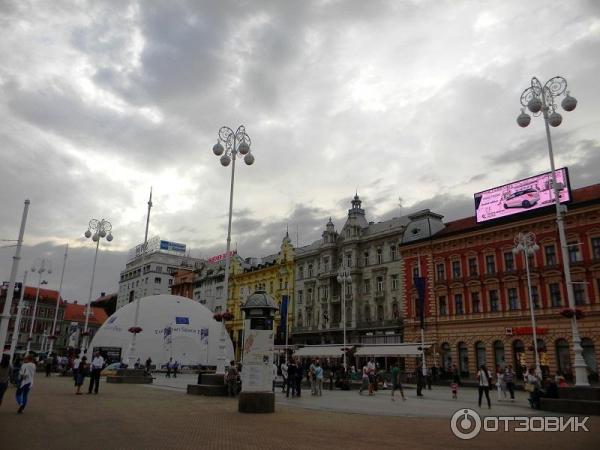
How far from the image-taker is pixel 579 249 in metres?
41.1

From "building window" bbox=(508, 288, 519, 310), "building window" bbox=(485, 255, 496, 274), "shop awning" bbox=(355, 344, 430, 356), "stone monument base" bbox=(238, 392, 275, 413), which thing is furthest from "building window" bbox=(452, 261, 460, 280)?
"stone monument base" bbox=(238, 392, 275, 413)

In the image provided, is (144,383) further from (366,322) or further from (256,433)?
(366,322)

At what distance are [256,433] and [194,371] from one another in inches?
1812

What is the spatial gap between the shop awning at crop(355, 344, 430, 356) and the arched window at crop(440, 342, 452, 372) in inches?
146

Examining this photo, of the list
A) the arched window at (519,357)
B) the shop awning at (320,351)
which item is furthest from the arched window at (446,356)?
the shop awning at (320,351)

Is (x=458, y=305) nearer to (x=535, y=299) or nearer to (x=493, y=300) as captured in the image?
(x=493, y=300)

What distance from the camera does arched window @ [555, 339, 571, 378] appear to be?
131 ft

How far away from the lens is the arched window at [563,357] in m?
40.0

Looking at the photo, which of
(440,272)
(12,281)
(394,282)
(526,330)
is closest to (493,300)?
(526,330)

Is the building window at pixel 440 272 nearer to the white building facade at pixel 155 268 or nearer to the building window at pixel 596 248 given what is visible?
the building window at pixel 596 248

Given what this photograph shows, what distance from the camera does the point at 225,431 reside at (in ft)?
39.8

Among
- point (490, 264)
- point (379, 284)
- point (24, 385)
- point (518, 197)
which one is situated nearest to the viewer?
point (24, 385)

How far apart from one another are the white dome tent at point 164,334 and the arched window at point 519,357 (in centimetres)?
3056

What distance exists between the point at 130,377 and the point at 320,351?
96.9 feet
